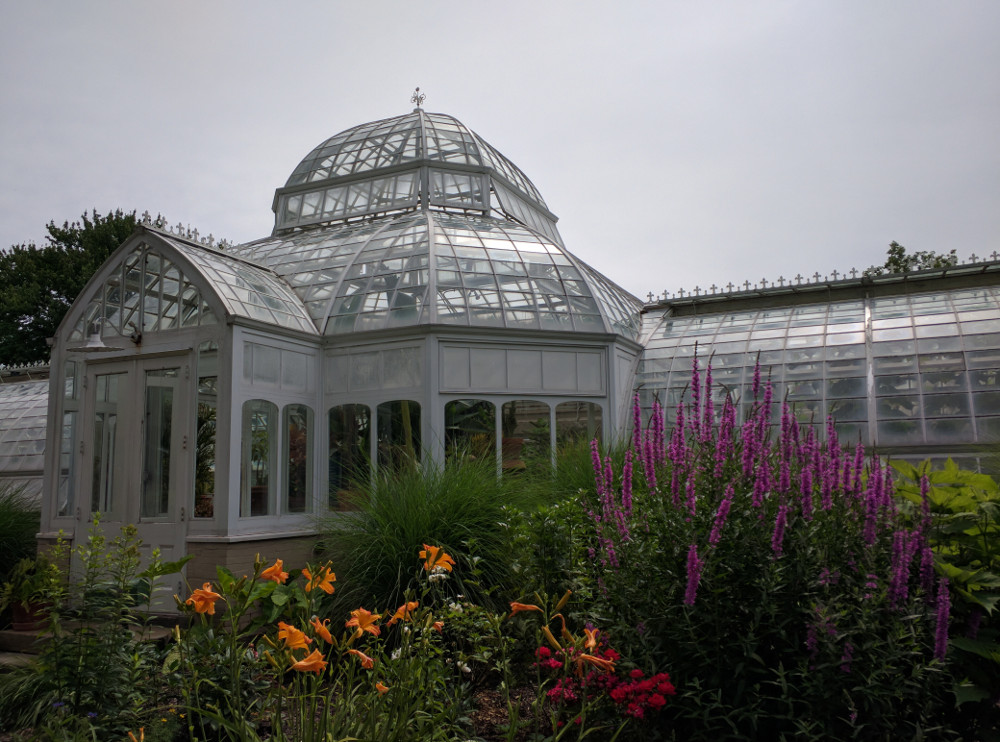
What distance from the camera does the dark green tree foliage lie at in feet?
90.7

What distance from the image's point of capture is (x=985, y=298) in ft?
38.4

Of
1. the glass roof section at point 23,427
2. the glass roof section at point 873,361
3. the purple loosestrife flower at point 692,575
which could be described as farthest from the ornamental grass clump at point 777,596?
the glass roof section at point 23,427

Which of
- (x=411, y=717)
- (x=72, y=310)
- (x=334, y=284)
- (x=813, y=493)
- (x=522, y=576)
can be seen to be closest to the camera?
(x=411, y=717)

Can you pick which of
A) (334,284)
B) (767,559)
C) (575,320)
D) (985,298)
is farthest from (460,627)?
(985,298)

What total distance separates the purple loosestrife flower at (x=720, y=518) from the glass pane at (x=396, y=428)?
7.06 meters

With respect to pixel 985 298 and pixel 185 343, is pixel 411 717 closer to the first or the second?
pixel 185 343

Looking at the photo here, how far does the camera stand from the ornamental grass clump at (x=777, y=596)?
3350 mm

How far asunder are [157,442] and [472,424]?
13.6 ft

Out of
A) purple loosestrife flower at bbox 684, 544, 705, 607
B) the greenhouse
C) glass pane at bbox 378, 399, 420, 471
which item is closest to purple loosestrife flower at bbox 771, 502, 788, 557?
purple loosestrife flower at bbox 684, 544, 705, 607

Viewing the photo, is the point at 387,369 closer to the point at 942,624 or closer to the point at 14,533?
the point at 14,533

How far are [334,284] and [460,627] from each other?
7.82m

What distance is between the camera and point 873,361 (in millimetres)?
→ 10969

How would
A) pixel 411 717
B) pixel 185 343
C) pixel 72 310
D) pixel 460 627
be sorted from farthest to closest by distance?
pixel 72 310
pixel 185 343
pixel 460 627
pixel 411 717

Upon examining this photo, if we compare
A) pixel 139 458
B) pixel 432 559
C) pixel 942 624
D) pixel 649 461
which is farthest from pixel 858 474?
pixel 139 458
